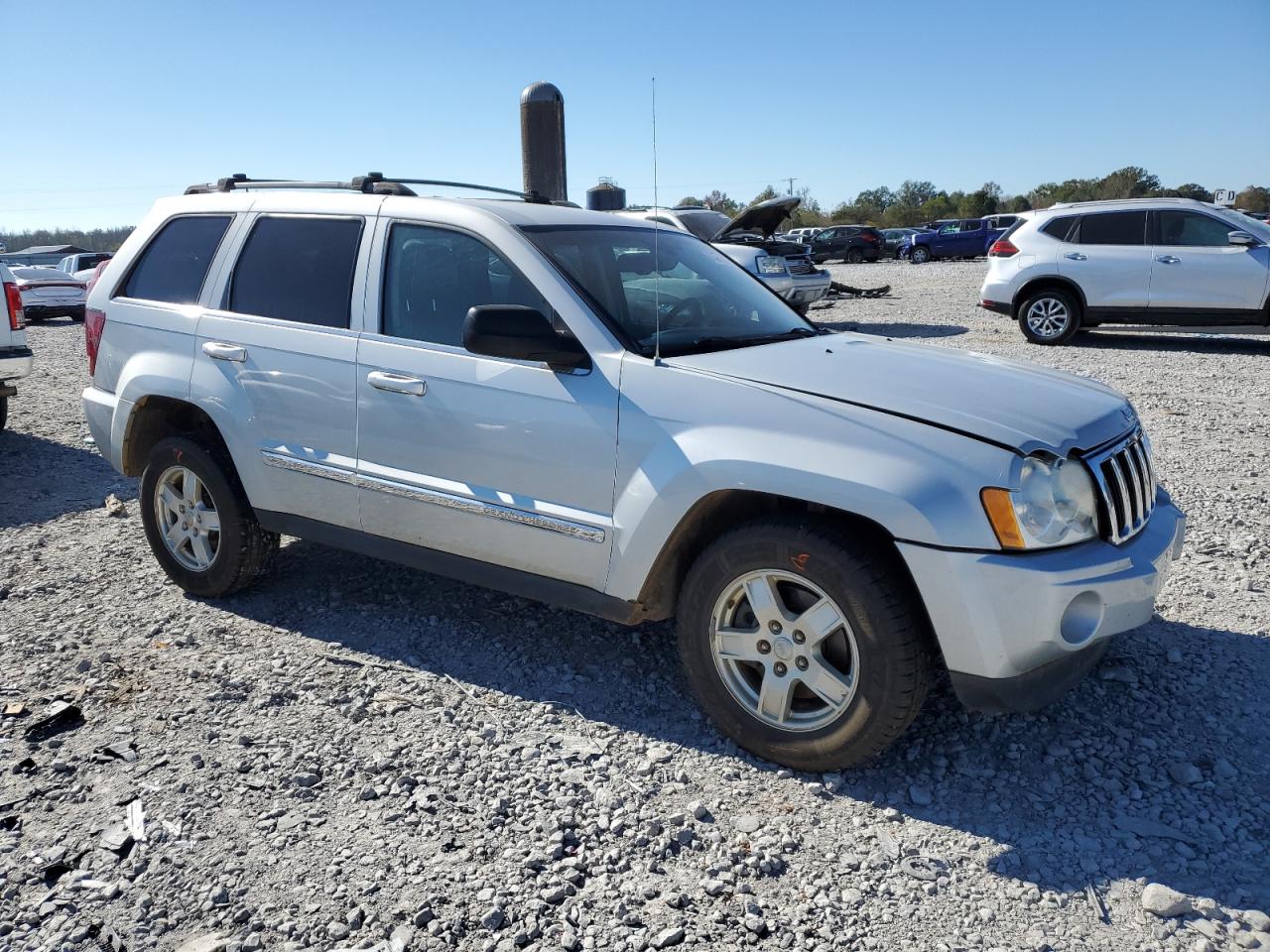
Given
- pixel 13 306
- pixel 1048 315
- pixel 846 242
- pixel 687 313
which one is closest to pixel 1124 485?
pixel 687 313

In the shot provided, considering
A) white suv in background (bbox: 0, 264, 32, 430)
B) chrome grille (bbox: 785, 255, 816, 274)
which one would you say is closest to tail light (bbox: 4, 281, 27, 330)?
white suv in background (bbox: 0, 264, 32, 430)

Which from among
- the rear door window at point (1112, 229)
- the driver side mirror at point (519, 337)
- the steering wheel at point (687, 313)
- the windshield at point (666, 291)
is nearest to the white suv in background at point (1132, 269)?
the rear door window at point (1112, 229)

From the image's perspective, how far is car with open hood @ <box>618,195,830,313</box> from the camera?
539 inches

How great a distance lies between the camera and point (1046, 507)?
292 cm

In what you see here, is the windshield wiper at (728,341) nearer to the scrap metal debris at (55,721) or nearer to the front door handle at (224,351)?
the front door handle at (224,351)

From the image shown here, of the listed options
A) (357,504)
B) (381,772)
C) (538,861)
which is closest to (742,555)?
(538,861)

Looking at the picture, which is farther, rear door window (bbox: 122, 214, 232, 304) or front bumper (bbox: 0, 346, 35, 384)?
front bumper (bbox: 0, 346, 35, 384)

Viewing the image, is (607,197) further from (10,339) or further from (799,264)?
(10,339)

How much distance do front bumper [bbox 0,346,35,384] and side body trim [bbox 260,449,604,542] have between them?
5.41 metres

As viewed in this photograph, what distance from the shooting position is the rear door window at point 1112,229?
1258 centimetres

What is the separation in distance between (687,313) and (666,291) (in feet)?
0.40

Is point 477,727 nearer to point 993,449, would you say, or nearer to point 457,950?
point 457,950

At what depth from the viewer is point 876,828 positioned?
9.86 ft

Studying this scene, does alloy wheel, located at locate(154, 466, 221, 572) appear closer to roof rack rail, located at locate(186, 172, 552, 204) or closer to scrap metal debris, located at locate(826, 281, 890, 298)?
roof rack rail, located at locate(186, 172, 552, 204)
